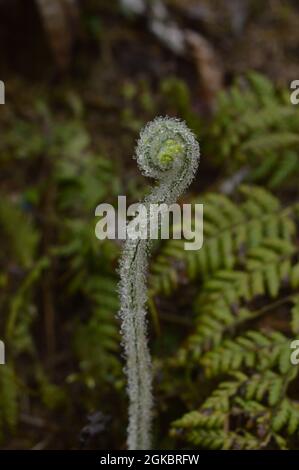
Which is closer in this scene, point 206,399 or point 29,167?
point 206,399

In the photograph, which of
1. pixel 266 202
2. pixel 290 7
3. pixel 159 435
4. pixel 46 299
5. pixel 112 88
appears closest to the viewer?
pixel 159 435

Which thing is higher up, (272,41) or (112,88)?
(272,41)

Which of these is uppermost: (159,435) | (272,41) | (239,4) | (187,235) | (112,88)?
(239,4)

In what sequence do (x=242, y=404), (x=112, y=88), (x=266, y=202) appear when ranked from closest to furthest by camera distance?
1. (x=242, y=404)
2. (x=266, y=202)
3. (x=112, y=88)

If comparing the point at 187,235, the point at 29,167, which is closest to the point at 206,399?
the point at 187,235

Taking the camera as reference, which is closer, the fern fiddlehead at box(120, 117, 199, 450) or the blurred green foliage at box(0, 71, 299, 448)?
the fern fiddlehead at box(120, 117, 199, 450)

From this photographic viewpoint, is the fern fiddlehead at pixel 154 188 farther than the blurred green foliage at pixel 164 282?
No

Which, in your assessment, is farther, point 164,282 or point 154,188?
point 164,282

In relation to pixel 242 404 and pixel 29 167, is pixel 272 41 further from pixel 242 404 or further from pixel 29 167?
pixel 242 404

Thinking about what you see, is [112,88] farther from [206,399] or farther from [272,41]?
[206,399]

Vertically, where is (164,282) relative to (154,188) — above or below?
below
